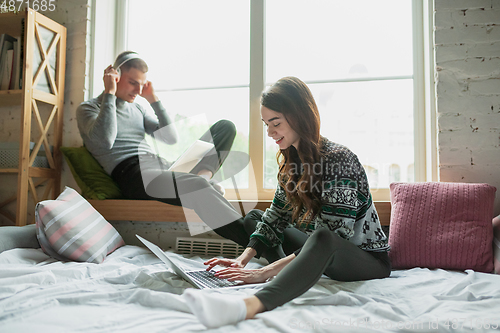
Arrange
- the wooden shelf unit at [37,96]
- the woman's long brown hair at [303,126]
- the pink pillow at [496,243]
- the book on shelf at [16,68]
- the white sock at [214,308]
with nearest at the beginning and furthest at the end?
the white sock at [214,308] < the woman's long brown hair at [303,126] < the pink pillow at [496,243] < the wooden shelf unit at [37,96] < the book on shelf at [16,68]

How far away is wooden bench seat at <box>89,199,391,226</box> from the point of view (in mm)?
1896

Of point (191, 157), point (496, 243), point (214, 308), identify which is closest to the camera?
point (214, 308)

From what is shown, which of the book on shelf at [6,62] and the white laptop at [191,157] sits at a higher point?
the book on shelf at [6,62]

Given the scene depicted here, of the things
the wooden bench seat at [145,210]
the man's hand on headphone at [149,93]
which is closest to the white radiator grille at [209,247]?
the wooden bench seat at [145,210]

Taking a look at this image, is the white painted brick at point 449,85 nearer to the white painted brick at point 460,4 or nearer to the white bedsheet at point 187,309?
the white painted brick at point 460,4

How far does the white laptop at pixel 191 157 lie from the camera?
188 cm

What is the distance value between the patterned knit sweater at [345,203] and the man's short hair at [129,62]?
1.30 metres

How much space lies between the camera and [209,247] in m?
1.84

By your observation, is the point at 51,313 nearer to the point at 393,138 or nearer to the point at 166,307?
the point at 166,307

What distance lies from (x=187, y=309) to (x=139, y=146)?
1.34 m

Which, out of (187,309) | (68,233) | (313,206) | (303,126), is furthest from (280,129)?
(68,233)

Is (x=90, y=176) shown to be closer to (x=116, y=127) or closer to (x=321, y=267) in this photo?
(x=116, y=127)

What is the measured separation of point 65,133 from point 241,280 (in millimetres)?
1612

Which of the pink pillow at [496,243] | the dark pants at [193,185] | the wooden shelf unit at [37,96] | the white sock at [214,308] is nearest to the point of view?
the white sock at [214,308]
